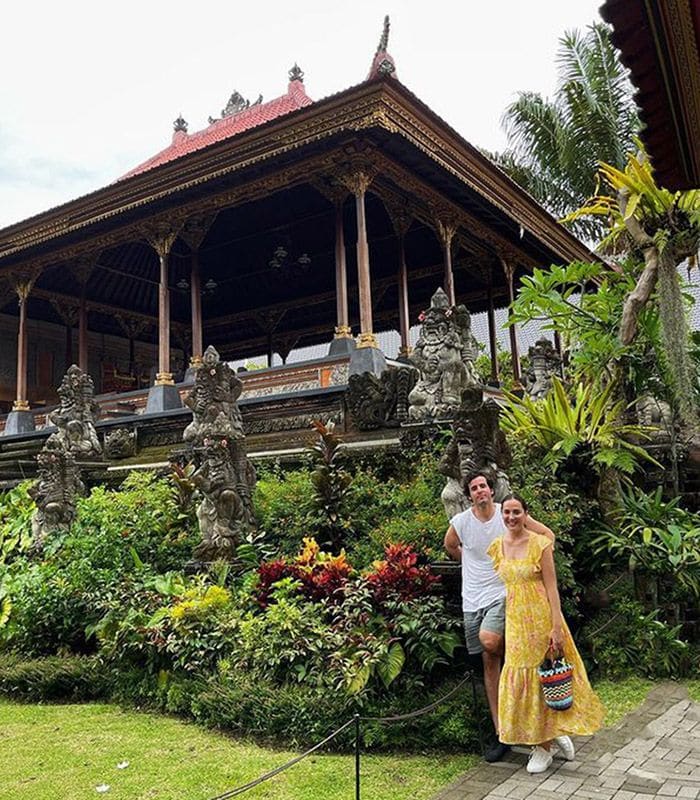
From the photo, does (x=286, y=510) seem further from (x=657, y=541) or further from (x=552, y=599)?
(x=552, y=599)

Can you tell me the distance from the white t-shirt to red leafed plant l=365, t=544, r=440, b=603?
0.72m

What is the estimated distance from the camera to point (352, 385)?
372 inches

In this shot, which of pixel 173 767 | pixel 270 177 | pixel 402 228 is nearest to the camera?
pixel 173 767

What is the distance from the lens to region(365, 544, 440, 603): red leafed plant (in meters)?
5.04

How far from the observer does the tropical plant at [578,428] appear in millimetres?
6262

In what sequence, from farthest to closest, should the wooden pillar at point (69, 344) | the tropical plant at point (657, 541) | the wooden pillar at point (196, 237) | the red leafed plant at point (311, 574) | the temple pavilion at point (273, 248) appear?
the wooden pillar at point (69, 344) < the wooden pillar at point (196, 237) < the temple pavilion at point (273, 248) < the tropical plant at point (657, 541) < the red leafed plant at point (311, 574)

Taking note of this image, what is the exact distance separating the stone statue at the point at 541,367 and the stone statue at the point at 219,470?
5013 millimetres

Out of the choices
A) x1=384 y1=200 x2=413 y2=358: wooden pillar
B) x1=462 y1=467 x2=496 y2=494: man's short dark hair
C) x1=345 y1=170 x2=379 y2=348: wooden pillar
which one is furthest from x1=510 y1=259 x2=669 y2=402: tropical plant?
x1=384 y1=200 x2=413 y2=358: wooden pillar

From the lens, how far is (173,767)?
13.3 feet

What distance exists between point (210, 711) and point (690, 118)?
13.7 feet

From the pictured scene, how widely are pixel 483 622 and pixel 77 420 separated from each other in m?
8.63

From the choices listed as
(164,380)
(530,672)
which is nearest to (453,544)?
(530,672)

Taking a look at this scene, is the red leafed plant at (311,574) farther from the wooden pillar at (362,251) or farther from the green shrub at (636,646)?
the wooden pillar at (362,251)

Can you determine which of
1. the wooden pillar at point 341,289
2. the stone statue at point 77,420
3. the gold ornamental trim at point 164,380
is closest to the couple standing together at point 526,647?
the wooden pillar at point 341,289
